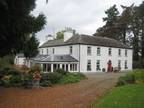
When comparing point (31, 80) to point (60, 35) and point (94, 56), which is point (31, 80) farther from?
point (60, 35)

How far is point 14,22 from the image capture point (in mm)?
16797

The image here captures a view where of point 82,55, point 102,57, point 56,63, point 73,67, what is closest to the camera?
point 56,63

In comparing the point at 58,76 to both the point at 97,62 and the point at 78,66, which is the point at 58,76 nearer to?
the point at 78,66

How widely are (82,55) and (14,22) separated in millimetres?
38296

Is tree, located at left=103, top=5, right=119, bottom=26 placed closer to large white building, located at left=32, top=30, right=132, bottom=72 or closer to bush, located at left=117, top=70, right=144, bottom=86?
large white building, located at left=32, top=30, right=132, bottom=72

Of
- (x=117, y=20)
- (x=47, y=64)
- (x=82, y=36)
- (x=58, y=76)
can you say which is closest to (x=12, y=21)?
(x=58, y=76)

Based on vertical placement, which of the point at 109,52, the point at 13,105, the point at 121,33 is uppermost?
the point at 121,33

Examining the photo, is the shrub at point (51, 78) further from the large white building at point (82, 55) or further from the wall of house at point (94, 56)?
the wall of house at point (94, 56)

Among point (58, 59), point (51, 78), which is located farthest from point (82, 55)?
point (51, 78)

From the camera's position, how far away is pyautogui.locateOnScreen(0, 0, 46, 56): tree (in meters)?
15.1

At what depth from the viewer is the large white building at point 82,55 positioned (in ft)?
175

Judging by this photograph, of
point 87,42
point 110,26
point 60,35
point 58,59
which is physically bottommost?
point 58,59

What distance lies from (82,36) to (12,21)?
40724mm

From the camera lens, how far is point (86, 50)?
5509 cm
